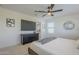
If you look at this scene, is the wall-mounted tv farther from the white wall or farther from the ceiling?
the ceiling

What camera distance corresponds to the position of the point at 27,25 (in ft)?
5.73

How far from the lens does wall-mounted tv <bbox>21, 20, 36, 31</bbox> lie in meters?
1.72

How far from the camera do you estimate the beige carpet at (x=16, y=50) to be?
164 cm

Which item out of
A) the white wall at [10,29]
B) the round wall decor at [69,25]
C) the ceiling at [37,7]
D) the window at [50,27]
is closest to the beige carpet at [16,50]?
the white wall at [10,29]

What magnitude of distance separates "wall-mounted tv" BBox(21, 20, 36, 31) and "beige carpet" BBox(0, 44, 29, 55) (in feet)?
0.98

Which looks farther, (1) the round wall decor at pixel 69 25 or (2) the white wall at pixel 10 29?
(1) the round wall decor at pixel 69 25

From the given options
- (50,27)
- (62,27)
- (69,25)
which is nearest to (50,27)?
(50,27)

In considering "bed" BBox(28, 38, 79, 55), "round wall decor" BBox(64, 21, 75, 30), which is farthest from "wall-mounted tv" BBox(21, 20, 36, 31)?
"round wall decor" BBox(64, 21, 75, 30)

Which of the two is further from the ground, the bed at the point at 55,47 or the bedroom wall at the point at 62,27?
the bedroom wall at the point at 62,27

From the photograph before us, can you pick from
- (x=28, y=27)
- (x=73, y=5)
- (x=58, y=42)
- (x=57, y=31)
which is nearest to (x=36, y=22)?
(x=28, y=27)

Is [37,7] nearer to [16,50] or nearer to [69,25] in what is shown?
[69,25]

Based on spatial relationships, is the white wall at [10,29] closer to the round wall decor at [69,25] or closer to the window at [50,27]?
the window at [50,27]

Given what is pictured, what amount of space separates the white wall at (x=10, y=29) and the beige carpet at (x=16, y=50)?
0.22 feet

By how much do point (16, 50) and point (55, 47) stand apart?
668 mm
